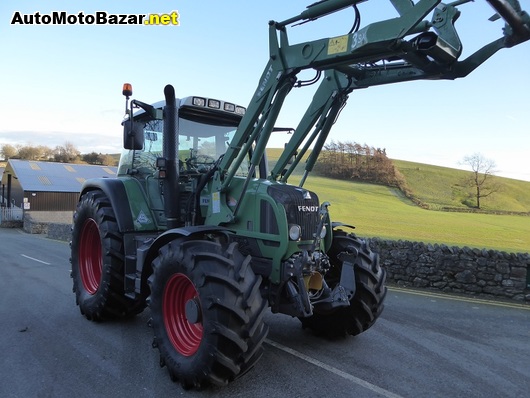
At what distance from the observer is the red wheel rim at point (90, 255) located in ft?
20.2

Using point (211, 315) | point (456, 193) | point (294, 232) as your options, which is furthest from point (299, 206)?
point (456, 193)

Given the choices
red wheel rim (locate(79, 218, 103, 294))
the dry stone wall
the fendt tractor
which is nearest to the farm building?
red wheel rim (locate(79, 218, 103, 294))

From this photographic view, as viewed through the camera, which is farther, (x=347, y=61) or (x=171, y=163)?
(x=171, y=163)

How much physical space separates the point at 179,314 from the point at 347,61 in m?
2.93

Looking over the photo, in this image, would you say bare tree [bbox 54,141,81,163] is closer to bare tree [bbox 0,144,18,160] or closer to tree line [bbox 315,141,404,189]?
bare tree [bbox 0,144,18,160]

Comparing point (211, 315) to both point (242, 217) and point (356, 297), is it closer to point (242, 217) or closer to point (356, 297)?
point (242, 217)

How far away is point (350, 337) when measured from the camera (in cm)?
520

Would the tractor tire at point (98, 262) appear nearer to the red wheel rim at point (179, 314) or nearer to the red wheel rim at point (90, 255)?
the red wheel rim at point (90, 255)

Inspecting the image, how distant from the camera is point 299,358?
176 inches

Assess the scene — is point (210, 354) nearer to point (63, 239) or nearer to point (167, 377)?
point (167, 377)

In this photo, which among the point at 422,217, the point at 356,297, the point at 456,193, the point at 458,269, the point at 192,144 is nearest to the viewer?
the point at 356,297

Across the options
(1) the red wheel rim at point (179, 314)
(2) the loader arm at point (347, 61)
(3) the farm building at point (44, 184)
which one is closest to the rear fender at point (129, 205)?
(2) the loader arm at point (347, 61)

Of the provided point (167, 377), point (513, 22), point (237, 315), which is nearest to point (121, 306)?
point (167, 377)

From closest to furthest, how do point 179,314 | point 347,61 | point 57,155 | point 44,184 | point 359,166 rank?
1. point 347,61
2. point 179,314
3. point 359,166
4. point 44,184
5. point 57,155
